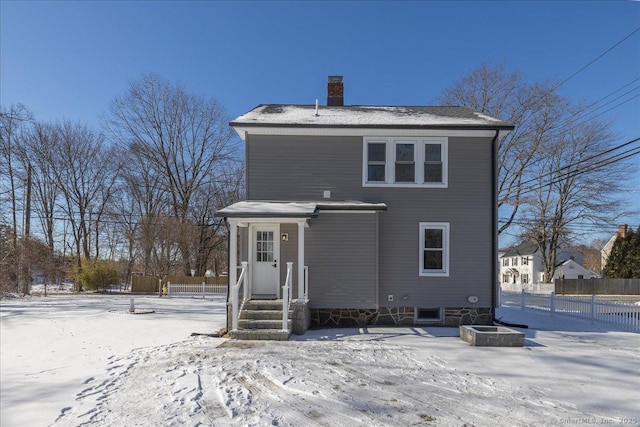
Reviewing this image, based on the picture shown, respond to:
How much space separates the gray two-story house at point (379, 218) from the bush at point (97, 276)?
16.9 meters

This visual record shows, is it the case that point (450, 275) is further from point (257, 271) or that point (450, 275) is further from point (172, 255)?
point (172, 255)

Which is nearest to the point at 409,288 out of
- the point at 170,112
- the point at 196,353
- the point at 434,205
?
the point at 434,205

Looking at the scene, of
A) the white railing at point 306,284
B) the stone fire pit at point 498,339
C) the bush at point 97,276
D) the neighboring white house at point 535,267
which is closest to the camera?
the stone fire pit at point 498,339

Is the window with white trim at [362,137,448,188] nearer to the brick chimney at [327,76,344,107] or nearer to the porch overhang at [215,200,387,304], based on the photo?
the porch overhang at [215,200,387,304]

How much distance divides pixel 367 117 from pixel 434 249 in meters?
4.00

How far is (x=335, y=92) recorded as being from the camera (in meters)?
12.9

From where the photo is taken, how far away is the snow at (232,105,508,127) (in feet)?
32.7

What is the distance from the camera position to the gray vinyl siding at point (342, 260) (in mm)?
9672

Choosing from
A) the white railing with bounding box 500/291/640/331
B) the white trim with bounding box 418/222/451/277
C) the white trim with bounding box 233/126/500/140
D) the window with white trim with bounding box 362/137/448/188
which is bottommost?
the white railing with bounding box 500/291/640/331

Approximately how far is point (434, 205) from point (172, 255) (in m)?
20.0

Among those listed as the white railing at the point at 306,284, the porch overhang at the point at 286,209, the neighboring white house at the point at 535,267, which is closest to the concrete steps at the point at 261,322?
the white railing at the point at 306,284

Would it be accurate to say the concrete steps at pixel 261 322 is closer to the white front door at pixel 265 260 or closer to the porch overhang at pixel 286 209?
the white front door at pixel 265 260

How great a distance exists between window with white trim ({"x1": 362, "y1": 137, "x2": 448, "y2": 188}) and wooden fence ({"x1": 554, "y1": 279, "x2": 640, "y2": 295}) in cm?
2414

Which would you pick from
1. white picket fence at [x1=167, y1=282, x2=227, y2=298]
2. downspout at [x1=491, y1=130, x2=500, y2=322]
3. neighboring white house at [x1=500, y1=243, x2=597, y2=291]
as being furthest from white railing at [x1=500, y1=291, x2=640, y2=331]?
neighboring white house at [x1=500, y1=243, x2=597, y2=291]
